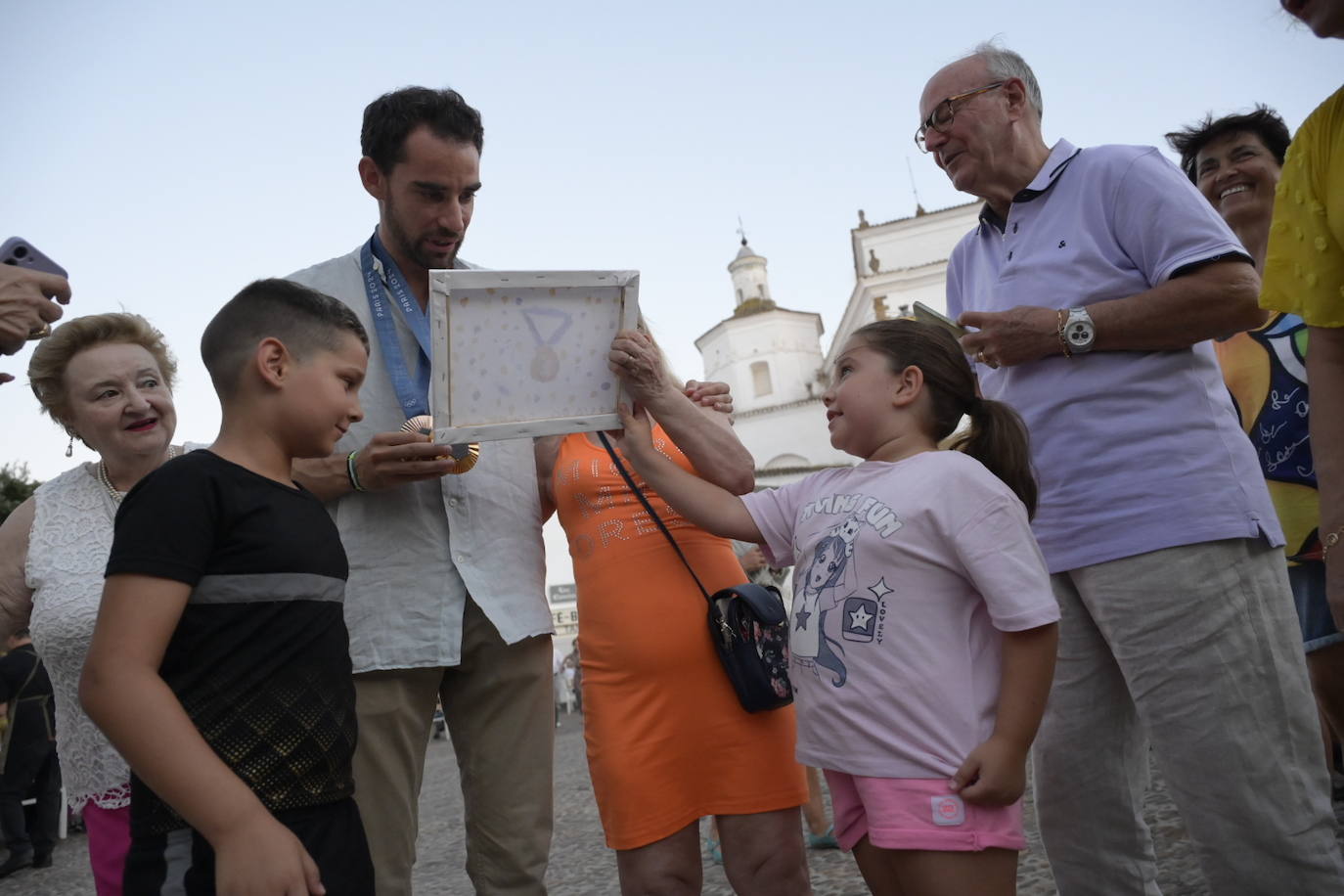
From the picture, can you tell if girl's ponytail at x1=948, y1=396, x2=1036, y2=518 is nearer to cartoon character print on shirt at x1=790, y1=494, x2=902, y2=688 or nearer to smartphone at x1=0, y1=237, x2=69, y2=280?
cartoon character print on shirt at x1=790, y1=494, x2=902, y2=688

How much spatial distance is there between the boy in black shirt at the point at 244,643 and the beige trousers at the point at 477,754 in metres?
0.61

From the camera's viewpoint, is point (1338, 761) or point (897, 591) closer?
point (897, 591)

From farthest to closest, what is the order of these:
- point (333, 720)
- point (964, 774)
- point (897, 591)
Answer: point (897, 591), point (964, 774), point (333, 720)

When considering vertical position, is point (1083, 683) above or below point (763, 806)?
above

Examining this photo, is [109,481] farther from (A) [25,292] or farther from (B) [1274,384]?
(B) [1274,384]

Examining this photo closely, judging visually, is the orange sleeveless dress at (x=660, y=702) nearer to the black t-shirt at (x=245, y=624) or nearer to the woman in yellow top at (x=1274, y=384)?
the black t-shirt at (x=245, y=624)

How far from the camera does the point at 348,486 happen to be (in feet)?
8.43

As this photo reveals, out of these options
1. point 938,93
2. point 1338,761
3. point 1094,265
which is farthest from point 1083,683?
point 1338,761

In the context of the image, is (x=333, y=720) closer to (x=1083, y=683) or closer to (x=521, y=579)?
(x=521, y=579)

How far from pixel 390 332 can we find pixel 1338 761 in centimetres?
473

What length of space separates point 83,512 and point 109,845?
0.92m

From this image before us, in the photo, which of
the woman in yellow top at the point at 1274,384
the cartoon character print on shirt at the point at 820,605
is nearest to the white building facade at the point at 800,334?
the woman in yellow top at the point at 1274,384

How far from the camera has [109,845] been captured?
2.56m

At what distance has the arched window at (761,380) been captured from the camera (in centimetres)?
5025
